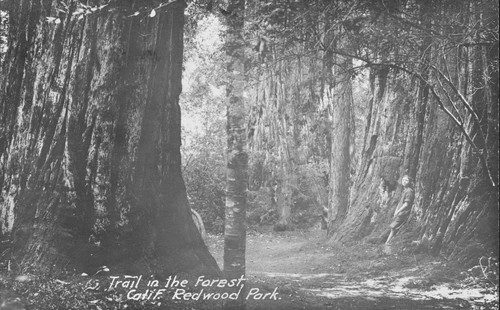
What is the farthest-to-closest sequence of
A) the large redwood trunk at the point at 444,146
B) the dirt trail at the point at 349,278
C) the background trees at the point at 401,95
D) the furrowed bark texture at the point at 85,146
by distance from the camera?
the large redwood trunk at the point at 444,146 → the background trees at the point at 401,95 → the dirt trail at the point at 349,278 → the furrowed bark texture at the point at 85,146

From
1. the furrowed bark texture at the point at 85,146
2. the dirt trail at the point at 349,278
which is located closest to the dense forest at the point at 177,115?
the furrowed bark texture at the point at 85,146

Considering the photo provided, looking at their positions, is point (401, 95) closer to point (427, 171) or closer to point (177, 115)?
point (427, 171)

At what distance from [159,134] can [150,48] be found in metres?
0.87

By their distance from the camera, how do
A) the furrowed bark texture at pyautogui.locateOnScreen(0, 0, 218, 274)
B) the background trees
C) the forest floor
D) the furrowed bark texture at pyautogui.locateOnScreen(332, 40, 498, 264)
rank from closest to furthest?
the forest floor → the furrowed bark texture at pyautogui.locateOnScreen(0, 0, 218, 274) → the background trees → the furrowed bark texture at pyautogui.locateOnScreen(332, 40, 498, 264)

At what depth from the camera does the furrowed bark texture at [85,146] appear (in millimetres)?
4062

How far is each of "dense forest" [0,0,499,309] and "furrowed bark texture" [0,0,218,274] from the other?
1 cm

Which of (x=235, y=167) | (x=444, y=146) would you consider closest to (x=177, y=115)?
(x=235, y=167)

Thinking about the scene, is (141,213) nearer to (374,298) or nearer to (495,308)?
(374,298)

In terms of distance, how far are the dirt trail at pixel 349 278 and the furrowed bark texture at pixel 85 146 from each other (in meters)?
0.96

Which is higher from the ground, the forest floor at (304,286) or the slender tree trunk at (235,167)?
the slender tree trunk at (235,167)

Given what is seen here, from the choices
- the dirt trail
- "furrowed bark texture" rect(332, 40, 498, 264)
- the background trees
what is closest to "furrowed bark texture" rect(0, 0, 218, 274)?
the dirt trail

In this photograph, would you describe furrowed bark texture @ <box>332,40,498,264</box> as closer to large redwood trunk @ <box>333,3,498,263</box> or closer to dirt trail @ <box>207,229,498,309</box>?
large redwood trunk @ <box>333,3,498,263</box>

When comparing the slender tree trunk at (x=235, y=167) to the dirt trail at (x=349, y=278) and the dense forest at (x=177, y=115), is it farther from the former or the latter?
the dirt trail at (x=349, y=278)

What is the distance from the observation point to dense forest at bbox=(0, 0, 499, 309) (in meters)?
4.11
